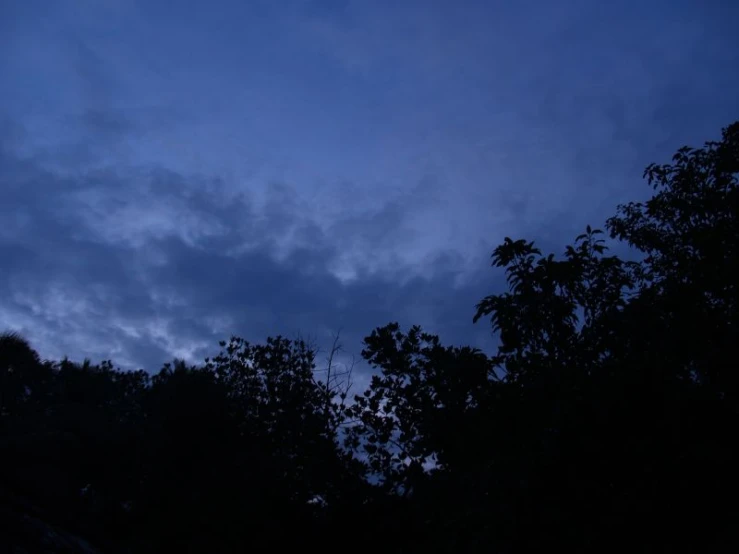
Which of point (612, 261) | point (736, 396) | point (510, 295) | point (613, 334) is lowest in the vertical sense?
point (736, 396)

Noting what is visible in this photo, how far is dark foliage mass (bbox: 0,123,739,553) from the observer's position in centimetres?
695

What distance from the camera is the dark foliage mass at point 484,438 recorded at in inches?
273

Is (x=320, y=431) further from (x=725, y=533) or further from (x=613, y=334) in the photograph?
(x=725, y=533)

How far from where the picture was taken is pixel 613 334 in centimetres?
852

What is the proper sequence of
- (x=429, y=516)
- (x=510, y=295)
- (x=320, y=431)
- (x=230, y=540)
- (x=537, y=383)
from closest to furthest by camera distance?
1. (x=537, y=383)
2. (x=510, y=295)
3. (x=429, y=516)
4. (x=230, y=540)
5. (x=320, y=431)

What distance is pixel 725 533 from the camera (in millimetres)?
5977

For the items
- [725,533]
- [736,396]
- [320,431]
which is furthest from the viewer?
[320,431]

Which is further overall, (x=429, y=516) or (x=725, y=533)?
(x=429, y=516)

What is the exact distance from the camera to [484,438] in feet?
28.6

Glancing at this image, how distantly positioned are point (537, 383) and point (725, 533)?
9.40 ft

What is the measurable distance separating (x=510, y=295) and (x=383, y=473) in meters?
6.28

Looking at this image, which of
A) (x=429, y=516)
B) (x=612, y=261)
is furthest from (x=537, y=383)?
(x=429, y=516)

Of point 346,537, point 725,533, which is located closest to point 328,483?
point 346,537

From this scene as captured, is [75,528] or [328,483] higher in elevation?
[328,483]
